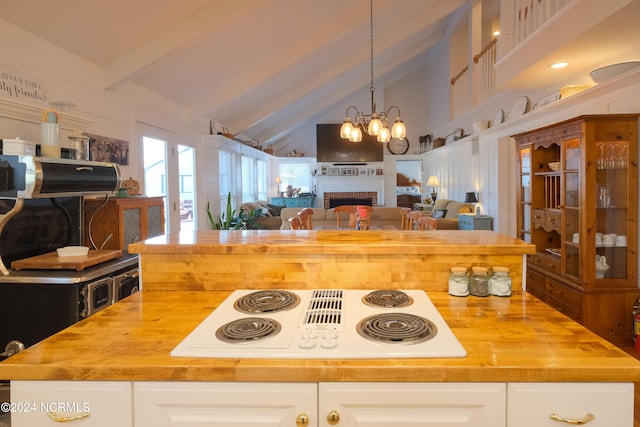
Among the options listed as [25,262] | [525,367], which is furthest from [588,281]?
[25,262]

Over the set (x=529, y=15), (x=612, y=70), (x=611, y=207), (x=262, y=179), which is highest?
(x=529, y=15)

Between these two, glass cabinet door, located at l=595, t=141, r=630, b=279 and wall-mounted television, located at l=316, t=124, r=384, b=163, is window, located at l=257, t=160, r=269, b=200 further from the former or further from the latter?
glass cabinet door, located at l=595, t=141, r=630, b=279

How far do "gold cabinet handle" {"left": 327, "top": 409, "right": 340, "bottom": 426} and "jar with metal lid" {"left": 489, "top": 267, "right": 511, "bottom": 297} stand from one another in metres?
0.77

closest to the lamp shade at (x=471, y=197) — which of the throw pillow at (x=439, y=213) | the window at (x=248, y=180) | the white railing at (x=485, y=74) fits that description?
the throw pillow at (x=439, y=213)

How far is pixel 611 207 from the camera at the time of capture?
2934mm

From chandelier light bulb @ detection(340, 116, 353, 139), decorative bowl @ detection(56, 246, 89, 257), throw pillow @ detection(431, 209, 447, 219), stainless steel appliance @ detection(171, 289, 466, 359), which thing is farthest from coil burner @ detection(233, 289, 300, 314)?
throw pillow @ detection(431, 209, 447, 219)

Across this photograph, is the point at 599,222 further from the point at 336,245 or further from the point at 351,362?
the point at 351,362

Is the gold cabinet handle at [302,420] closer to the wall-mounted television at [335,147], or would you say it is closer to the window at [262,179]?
the window at [262,179]

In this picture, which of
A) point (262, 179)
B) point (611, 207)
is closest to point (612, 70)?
point (611, 207)

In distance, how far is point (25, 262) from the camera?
2.10m

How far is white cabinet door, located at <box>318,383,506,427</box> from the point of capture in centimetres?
90

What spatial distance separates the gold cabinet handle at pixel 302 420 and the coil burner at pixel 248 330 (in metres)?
0.20

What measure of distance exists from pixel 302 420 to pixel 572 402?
0.60 meters

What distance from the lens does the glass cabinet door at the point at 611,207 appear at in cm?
286
